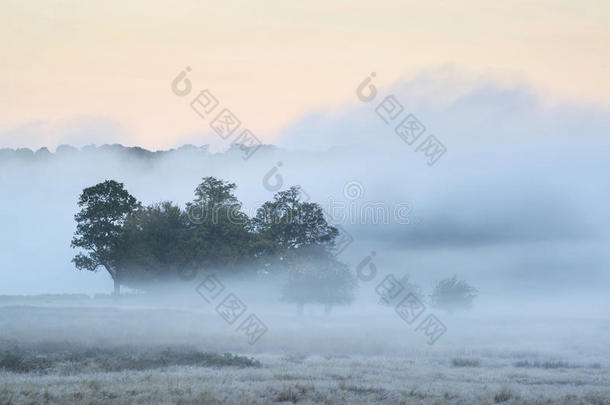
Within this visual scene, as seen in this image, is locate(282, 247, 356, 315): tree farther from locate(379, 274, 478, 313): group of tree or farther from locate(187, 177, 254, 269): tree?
locate(379, 274, 478, 313): group of tree

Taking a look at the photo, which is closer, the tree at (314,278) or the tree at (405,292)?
the tree at (314,278)

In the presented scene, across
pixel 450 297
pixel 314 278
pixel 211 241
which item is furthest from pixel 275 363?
pixel 450 297

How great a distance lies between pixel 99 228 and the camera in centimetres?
8975

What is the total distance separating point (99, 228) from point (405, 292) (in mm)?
40579

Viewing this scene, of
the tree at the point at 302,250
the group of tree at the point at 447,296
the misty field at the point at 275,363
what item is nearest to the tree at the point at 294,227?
the tree at the point at 302,250

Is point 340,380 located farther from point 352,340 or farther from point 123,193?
point 123,193

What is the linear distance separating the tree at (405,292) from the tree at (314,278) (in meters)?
22.9

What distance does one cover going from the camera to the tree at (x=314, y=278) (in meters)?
83.0

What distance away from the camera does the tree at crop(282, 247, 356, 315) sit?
83.0m

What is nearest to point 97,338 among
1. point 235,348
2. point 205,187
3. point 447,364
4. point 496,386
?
point 235,348

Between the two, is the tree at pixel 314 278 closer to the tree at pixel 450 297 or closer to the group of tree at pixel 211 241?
the group of tree at pixel 211 241

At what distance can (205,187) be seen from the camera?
9150 centimetres

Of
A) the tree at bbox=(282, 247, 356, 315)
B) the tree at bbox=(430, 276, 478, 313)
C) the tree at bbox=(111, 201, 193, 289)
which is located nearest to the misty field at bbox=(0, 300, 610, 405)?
the tree at bbox=(282, 247, 356, 315)

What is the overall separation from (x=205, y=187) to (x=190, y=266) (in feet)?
30.1
